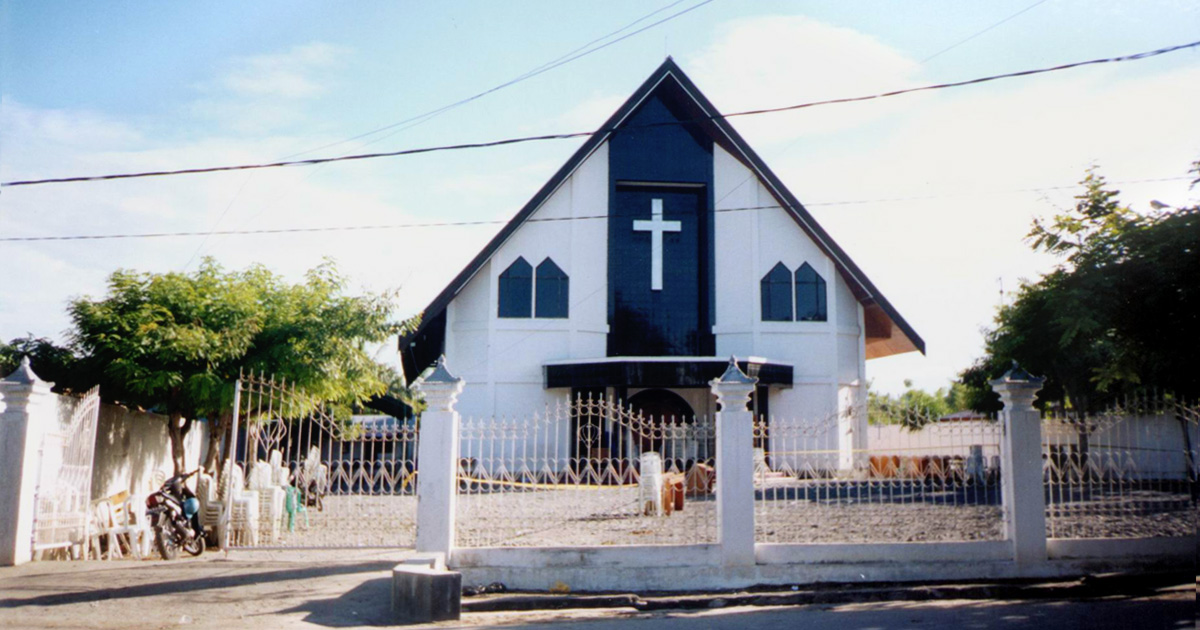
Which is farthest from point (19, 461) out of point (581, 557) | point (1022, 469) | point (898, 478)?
point (1022, 469)

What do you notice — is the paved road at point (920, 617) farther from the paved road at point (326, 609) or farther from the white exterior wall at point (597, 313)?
the white exterior wall at point (597, 313)

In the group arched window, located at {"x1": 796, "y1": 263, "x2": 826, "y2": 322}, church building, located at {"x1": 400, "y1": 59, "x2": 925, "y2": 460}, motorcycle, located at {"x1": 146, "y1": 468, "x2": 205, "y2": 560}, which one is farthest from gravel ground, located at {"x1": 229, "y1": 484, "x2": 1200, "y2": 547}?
arched window, located at {"x1": 796, "y1": 263, "x2": 826, "y2": 322}

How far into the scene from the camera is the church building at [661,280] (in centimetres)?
2236

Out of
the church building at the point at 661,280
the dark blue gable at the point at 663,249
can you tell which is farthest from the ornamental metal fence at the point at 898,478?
the dark blue gable at the point at 663,249

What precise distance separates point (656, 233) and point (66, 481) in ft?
50.5

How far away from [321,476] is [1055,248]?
428 inches

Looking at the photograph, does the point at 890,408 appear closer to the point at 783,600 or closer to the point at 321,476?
the point at 783,600

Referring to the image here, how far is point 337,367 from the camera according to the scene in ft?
44.4

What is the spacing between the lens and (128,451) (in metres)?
13.7

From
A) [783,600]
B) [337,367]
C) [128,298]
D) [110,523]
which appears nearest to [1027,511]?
[783,600]

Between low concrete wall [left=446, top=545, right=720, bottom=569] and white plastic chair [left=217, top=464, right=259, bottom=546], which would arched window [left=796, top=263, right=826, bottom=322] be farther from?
white plastic chair [left=217, top=464, right=259, bottom=546]

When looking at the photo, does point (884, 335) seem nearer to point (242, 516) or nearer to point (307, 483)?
point (307, 483)

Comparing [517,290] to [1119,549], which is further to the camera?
[517,290]

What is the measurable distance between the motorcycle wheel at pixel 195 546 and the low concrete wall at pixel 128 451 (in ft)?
5.78
